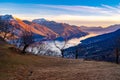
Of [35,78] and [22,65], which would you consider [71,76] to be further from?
[22,65]

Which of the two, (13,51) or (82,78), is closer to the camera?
(82,78)

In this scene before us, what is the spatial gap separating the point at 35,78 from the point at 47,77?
2030mm

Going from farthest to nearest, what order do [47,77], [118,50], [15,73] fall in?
[118,50] < [15,73] < [47,77]

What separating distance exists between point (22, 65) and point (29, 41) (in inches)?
1176

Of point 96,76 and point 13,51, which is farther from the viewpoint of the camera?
point 13,51

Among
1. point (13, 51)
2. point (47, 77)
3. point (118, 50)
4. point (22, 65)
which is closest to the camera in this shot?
point (47, 77)

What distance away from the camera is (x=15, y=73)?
5047 centimetres

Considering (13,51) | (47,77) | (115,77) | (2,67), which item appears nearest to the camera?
(115,77)

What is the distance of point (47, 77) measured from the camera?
4694cm

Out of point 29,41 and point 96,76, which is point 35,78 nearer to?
point 96,76

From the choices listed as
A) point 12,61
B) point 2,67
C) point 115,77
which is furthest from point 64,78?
point 12,61

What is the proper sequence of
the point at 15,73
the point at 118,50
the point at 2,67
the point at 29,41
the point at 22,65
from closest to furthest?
the point at 15,73
the point at 2,67
the point at 22,65
the point at 29,41
the point at 118,50

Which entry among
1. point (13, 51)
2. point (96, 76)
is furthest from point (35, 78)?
point (13, 51)

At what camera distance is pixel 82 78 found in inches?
1759
